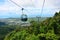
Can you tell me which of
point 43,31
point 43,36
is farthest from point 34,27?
point 43,36

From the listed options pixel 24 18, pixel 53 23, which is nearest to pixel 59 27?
pixel 53 23

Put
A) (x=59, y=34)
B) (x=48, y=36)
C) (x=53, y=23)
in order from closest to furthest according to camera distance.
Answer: (x=48, y=36)
(x=59, y=34)
(x=53, y=23)

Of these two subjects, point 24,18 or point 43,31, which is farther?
point 43,31

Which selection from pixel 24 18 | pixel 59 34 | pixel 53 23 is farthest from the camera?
pixel 53 23

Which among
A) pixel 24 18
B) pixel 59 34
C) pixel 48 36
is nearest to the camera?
pixel 24 18

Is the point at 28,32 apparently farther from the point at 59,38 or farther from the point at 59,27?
the point at 59,38

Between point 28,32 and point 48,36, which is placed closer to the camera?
point 48,36

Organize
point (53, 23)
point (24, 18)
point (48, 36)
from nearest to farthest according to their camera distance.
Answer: point (24, 18)
point (48, 36)
point (53, 23)

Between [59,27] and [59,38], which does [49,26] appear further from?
[59,38]

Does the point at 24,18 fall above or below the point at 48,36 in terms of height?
above
